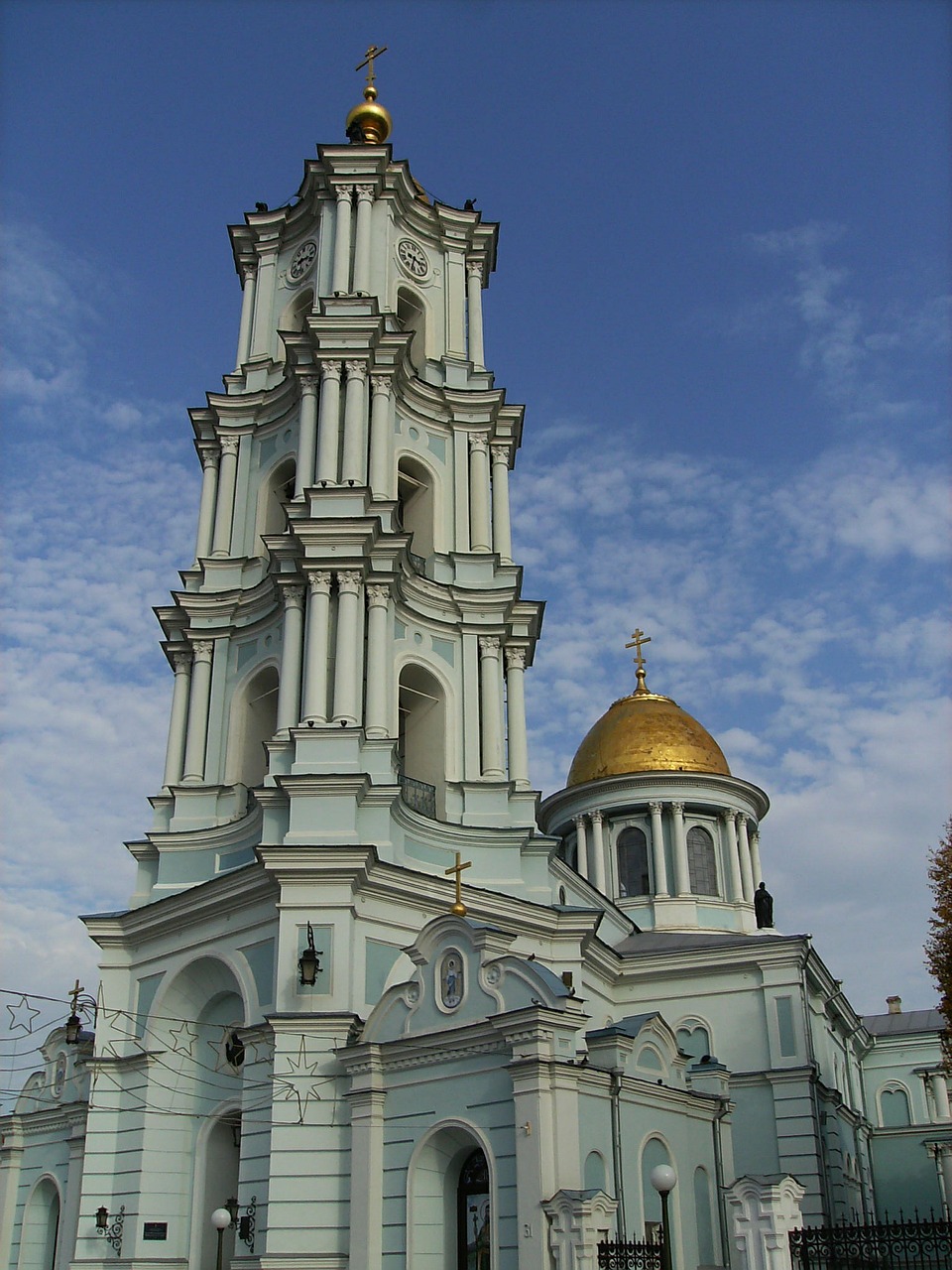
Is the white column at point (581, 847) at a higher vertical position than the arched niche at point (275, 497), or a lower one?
→ lower

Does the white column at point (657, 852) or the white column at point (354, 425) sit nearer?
the white column at point (354, 425)

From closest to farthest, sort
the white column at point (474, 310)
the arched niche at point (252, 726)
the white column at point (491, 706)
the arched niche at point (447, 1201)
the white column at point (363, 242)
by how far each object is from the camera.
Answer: the arched niche at point (447, 1201) → the white column at point (491, 706) → the arched niche at point (252, 726) → the white column at point (363, 242) → the white column at point (474, 310)

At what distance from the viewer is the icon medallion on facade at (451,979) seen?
19484 mm

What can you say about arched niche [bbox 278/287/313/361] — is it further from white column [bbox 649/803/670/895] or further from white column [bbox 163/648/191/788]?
white column [bbox 649/803/670/895]

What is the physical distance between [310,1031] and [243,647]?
9553 mm

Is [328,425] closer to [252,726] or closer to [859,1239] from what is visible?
[252,726]

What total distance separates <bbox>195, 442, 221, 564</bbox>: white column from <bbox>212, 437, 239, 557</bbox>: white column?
0.53 ft

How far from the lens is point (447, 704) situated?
88.4 ft

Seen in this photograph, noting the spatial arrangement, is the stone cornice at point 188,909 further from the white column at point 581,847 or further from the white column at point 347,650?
the white column at point 581,847

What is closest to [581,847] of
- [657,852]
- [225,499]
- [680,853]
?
[657,852]

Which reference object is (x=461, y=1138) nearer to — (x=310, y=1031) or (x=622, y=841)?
(x=310, y=1031)

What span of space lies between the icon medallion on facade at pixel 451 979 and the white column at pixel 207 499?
1276 cm

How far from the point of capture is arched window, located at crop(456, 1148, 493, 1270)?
1903cm

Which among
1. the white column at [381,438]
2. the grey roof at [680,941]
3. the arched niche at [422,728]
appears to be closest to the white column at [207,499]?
the white column at [381,438]
